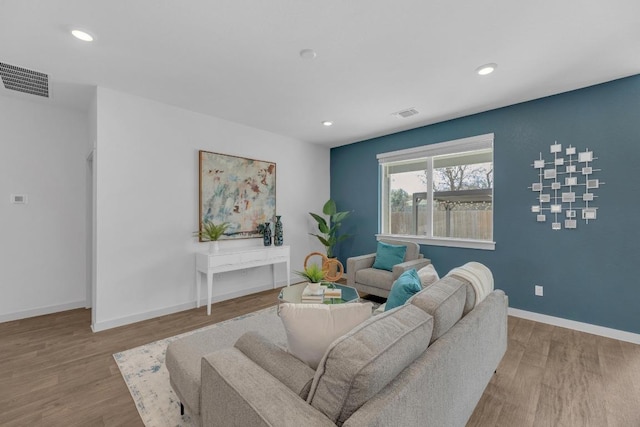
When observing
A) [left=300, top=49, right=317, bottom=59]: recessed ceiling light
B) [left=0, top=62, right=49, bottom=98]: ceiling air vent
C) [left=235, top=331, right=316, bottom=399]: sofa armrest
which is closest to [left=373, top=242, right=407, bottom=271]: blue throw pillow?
[left=300, top=49, right=317, bottom=59]: recessed ceiling light

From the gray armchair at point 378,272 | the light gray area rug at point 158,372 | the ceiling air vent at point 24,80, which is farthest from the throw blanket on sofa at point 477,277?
Result: the ceiling air vent at point 24,80

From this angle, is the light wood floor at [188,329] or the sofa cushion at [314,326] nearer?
the sofa cushion at [314,326]

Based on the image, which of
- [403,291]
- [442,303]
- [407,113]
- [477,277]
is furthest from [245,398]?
[407,113]

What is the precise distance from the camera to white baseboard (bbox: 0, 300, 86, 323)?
3.13 meters

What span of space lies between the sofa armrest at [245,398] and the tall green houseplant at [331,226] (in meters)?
3.70

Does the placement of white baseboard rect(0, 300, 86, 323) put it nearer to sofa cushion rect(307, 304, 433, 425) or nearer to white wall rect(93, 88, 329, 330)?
white wall rect(93, 88, 329, 330)

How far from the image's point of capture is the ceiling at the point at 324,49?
5.92ft

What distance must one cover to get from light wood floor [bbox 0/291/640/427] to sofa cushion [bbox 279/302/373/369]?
47.6 inches

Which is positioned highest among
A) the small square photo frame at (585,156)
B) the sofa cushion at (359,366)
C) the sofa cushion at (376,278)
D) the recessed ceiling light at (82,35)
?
the recessed ceiling light at (82,35)

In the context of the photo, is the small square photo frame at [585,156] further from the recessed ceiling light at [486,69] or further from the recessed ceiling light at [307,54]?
the recessed ceiling light at [307,54]

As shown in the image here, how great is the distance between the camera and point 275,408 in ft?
2.92

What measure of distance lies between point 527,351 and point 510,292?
1.01 m

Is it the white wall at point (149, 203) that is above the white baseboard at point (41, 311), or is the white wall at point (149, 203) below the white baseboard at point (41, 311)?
above

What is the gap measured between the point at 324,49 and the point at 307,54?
15 cm
